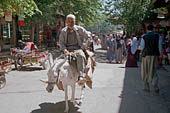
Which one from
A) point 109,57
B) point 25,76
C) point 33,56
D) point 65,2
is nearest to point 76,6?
point 65,2

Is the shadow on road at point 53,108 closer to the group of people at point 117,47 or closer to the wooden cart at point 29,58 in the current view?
the wooden cart at point 29,58

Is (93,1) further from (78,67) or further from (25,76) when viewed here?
(78,67)

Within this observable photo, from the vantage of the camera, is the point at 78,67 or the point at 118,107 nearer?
the point at 78,67

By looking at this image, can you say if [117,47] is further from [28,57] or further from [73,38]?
[73,38]

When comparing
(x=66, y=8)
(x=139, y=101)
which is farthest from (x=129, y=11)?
(x=139, y=101)

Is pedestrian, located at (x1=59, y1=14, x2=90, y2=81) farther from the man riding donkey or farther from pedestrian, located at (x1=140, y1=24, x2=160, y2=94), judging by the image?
pedestrian, located at (x1=140, y1=24, x2=160, y2=94)

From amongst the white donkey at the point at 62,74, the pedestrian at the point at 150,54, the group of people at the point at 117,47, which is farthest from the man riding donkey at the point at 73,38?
the group of people at the point at 117,47

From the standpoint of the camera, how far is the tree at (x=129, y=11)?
18609 mm

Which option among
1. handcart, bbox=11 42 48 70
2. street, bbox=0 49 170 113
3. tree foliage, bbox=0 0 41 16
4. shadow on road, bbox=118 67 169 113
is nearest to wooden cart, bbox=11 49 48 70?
handcart, bbox=11 42 48 70

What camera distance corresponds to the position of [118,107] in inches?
221

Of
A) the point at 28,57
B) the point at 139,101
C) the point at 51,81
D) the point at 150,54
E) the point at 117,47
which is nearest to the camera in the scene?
the point at 51,81

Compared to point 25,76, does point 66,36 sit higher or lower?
higher

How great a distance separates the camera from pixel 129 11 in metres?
20.0

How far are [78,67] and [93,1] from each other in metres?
17.6
